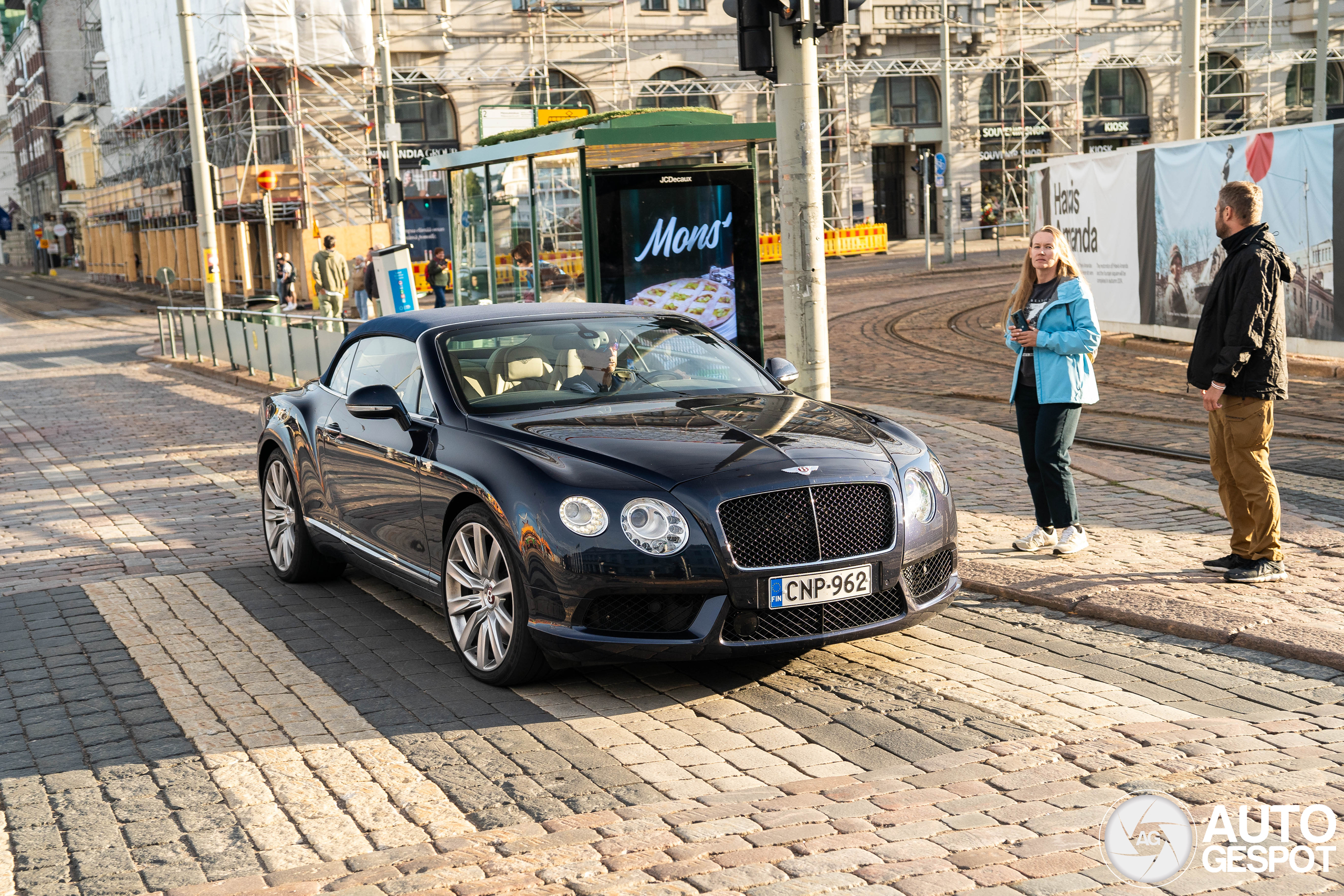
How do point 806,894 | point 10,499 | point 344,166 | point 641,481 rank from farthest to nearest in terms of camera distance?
1. point 344,166
2. point 10,499
3. point 641,481
4. point 806,894

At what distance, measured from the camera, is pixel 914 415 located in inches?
492

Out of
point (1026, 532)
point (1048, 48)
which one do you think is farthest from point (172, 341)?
point (1048, 48)

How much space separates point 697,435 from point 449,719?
147 cm

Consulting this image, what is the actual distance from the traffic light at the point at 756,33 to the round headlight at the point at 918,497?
3291 millimetres

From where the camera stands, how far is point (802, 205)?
852cm

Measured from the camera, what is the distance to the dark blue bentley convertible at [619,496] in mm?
5293

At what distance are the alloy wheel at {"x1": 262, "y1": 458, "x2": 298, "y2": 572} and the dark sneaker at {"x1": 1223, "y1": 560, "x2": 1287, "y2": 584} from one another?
4.74 metres

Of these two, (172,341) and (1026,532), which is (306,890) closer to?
(1026,532)

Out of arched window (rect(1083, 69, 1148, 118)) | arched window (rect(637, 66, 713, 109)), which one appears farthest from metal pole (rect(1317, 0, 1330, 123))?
arched window (rect(1083, 69, 1148, 118))

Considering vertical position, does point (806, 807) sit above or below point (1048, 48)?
below

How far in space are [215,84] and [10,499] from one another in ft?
109

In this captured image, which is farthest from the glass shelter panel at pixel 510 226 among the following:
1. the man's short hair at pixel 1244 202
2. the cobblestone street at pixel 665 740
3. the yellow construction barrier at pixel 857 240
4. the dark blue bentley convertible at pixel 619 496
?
the yellow construction barrier at pixel 857 240

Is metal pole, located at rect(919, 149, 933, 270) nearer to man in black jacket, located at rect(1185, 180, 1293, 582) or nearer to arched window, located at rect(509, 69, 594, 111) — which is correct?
arched window, located at rect(509, 69, 594, 111)

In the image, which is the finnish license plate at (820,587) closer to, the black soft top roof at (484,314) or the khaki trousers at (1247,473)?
the black soft top roof at (484,314)
